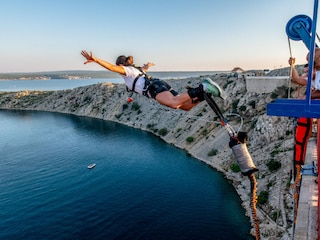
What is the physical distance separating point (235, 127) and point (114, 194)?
89.5ft

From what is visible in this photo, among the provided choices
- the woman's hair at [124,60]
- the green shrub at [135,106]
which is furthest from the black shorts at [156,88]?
the green shrub at [135,106]

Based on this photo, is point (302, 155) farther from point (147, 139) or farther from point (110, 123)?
point (110, 123)

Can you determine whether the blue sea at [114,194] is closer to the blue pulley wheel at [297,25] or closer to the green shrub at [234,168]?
the green shrub at [234,168]

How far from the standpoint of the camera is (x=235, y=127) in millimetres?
54562

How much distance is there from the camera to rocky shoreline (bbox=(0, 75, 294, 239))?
108 ft

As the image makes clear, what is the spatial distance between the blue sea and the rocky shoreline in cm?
282

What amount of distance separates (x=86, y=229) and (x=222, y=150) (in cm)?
3022

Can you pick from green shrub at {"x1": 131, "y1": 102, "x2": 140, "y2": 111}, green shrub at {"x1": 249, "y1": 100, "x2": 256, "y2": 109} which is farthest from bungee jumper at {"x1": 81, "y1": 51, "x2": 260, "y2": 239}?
green shrub at {"x1": 131, "y1": 102, "x2": 140, "y2": 111}

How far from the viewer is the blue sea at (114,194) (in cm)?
3353

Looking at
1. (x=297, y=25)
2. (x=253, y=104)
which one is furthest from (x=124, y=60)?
(x=253, y=104)

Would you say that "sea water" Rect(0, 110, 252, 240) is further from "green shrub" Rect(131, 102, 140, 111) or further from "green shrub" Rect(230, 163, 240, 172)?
"green shrub" Rect(131, 102, 140, 111)

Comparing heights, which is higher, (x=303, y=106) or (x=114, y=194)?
(x=303, y=106)

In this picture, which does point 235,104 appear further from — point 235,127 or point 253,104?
point 235,127

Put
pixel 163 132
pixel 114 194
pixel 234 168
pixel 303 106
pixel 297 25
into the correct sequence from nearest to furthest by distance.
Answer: pixel 303 106, pixel 297 25, pixel 114 194, pixel 234 168, pixel 163 132
